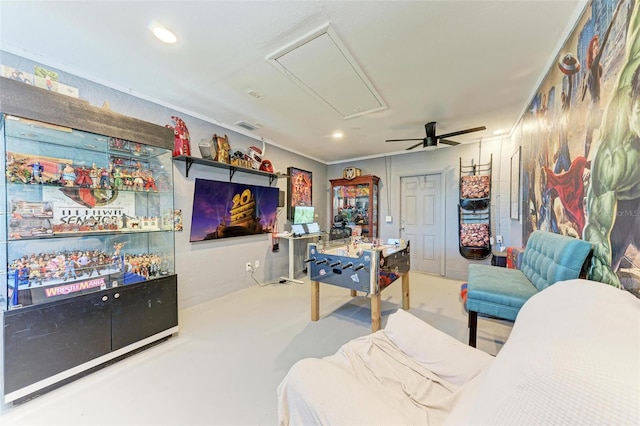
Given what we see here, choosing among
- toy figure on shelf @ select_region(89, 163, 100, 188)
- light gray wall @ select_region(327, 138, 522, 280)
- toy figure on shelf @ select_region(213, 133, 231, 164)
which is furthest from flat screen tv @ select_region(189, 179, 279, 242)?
light gray wall @ select_region(327, 138, 522, 280)

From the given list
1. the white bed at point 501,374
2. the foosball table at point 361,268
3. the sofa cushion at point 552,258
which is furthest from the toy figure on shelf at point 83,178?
the sofa cushion at point 552,258

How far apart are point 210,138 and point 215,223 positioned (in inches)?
48.5

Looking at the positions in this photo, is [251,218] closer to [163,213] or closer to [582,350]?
[163,213]

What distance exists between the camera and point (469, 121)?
3.28 metres

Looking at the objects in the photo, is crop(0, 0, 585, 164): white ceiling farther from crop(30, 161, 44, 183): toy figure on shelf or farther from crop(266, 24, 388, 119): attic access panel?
crop(30, 161, 44, 183): toy figure on shelf

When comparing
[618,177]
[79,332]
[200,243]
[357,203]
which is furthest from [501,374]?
[357,203]

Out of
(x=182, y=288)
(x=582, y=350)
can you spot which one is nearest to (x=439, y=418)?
(x=582, y=350)

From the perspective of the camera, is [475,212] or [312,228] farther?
[312,228]

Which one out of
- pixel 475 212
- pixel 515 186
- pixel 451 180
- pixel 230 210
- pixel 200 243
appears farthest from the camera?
pixel 451 180

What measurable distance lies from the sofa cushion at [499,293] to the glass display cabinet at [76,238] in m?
2.82

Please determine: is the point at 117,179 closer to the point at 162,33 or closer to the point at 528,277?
the point at 162,33

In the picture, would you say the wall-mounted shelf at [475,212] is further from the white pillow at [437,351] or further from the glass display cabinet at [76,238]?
the glass display cabinet at [76,238]

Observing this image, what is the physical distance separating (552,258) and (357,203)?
3790 mm

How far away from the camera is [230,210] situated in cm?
353
